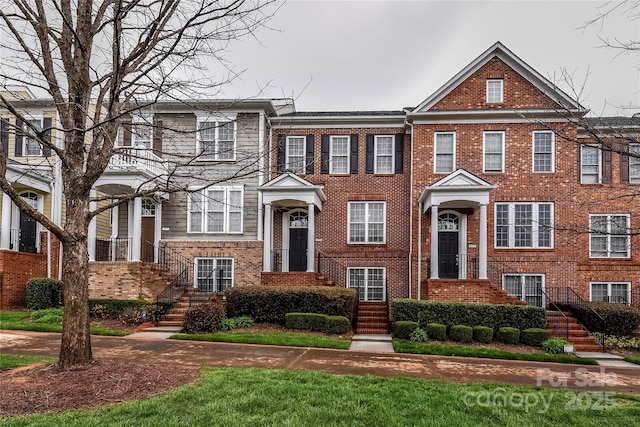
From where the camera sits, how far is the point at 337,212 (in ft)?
62.2

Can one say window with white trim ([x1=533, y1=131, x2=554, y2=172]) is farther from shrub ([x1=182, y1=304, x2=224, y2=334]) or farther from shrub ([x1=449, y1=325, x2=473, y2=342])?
shrub ([x1=182, y1=304, x2=224, y2=334])

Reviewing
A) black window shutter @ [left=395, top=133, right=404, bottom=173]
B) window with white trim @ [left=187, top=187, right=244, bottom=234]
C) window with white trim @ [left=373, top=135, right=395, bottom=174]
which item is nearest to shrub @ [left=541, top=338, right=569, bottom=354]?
black window shutter @ [left=395, top=133, right=404, bottom=173]

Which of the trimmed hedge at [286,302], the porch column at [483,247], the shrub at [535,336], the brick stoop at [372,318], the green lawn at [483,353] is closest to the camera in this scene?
the green lawn at [483,353]

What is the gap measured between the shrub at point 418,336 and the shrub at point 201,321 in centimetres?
563

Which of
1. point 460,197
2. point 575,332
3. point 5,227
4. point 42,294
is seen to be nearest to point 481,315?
point 575,332

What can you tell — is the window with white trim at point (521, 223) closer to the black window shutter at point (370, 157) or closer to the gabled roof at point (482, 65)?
the gabled roof at point (482, 65)

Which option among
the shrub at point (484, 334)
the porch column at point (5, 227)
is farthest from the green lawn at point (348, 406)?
the porch column at point (5, 227)

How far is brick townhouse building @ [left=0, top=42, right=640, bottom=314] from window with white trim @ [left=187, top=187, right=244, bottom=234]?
5 cm

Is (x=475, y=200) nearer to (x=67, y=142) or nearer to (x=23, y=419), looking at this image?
(x=67, y=142)

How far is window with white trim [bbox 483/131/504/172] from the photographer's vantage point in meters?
17.9

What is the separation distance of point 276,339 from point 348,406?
21.3 ft

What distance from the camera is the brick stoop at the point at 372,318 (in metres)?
14.9

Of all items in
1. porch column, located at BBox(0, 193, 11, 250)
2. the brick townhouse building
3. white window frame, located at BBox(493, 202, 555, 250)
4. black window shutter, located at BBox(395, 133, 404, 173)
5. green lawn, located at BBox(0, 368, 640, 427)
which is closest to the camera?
green lawn, located at BBox(0, 368, 640, 427)

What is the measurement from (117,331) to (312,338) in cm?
566
